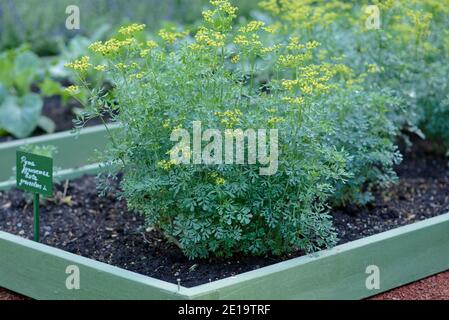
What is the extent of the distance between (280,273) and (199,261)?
57cm

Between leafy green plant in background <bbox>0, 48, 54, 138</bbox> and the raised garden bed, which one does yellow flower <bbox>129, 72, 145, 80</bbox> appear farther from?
leafy green plant in background <bbox>0, 48, 54, 138</bbox>

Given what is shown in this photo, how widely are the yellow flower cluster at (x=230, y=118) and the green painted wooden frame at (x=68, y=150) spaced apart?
2044 millimetres

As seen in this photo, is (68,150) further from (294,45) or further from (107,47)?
(294,45)

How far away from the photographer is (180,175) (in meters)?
4.39

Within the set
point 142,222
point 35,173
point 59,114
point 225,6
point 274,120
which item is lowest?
point 142,222

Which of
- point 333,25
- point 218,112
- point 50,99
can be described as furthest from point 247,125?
point 50,99

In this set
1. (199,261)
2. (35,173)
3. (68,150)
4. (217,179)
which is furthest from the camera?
(68,150)

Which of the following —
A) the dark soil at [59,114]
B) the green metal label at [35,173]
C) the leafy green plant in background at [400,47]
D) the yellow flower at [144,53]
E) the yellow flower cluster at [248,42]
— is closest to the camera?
the yellow flower cluster at [248,42]

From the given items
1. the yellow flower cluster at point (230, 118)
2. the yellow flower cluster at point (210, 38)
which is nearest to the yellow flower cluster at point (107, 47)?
the yellow flower cluster at point (210, 38)

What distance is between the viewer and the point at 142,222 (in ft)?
18.0

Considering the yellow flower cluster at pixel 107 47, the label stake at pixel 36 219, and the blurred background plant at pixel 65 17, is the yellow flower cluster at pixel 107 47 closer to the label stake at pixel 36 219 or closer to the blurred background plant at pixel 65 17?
the label stake at pixel 36 219

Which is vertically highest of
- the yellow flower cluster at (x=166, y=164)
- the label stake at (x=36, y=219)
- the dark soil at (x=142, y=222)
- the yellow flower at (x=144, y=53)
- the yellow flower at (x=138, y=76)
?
the yellow flower at (x=144, y=53)

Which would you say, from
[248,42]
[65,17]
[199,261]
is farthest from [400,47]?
[65,17]

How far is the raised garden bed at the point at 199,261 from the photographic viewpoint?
432cm
